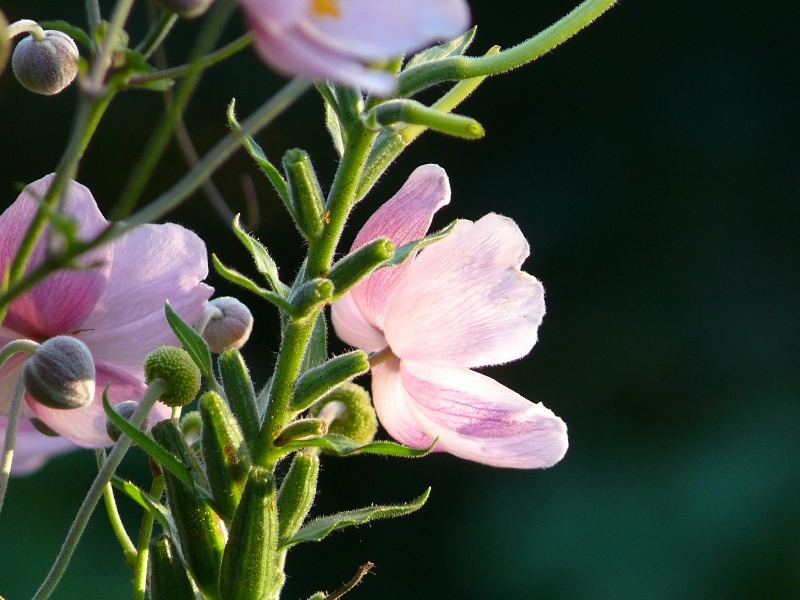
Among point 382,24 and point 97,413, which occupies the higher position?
point 382,24

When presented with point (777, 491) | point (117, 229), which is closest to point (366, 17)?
point (117, 229)

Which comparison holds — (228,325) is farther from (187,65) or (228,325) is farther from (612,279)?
(612,279)

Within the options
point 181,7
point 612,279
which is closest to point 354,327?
point 181,7

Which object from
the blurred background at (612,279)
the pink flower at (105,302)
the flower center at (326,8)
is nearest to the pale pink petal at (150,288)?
the pink flower at (105,302)

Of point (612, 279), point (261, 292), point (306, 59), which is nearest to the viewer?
point (306, 59)

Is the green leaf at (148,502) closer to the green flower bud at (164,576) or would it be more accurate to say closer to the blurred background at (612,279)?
the green flower bud at (164,576)

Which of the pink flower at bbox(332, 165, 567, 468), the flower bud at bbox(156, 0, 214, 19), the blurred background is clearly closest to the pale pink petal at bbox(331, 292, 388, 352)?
the pink flower at bbox(332, 165, 567, 468)

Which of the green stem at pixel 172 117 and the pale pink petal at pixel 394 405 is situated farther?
the pale pink petal at pixel 394 405
